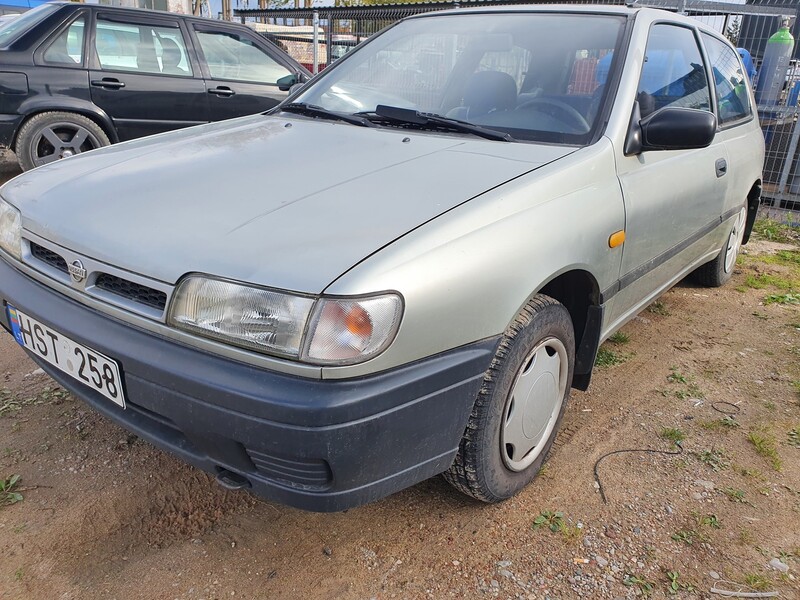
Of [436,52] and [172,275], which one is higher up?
[436,52]

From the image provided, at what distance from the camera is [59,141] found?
5375 mm

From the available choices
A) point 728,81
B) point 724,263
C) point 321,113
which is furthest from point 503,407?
point 724,263

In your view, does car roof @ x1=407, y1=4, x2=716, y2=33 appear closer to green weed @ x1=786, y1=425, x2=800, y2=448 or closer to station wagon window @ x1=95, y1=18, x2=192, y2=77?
green weed @ x1=786, y1=425, x2=800, y2=448

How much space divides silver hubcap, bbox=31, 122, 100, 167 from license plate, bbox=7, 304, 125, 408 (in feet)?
12.8

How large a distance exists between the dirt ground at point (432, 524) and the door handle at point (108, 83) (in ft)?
11.5

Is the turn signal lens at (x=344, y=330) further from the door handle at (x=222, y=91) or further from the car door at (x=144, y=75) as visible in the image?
the door handle at (x=222, y=91)

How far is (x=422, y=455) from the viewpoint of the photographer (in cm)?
169

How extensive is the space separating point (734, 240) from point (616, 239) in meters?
2.64

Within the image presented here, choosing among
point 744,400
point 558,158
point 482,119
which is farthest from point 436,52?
point 744,400

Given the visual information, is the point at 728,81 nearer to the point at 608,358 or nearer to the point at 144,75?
the point at 608,358

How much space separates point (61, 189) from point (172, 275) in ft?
2.58

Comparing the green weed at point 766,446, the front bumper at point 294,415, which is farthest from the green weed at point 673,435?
the front bumper at point 294,415

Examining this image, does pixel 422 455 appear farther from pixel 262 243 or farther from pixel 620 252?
pixel 620 252

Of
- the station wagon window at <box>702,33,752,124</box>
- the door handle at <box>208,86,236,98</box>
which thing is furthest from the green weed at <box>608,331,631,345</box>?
the door handle at <box>208,86,236,98</box>
